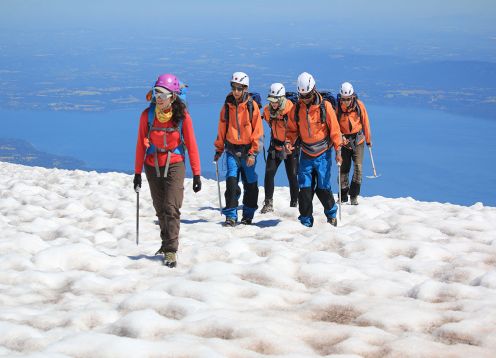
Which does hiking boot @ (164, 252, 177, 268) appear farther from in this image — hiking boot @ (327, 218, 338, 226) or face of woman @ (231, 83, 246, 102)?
hiking boot @ (327, 218, 338, 226)

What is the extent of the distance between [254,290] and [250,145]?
18.6 feet

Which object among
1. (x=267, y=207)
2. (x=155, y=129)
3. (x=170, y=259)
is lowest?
(x=267, y=207)

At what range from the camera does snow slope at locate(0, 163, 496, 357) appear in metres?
5.11

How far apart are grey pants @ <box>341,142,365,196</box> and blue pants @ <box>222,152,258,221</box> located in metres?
3.74

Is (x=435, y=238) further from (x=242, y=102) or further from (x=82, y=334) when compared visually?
(x=82, y=334)

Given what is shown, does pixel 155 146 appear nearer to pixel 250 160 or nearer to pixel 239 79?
pixel 239 79

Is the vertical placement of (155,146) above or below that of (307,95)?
below

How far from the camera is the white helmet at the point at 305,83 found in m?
10.8

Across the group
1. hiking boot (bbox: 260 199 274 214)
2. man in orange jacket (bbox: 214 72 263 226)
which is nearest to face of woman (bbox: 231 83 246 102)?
man in orange jacket (bbox: 214 72 263 226)

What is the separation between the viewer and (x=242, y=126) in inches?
469

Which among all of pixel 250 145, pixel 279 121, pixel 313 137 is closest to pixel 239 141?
pixel 250 145

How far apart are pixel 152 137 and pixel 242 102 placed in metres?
3.32

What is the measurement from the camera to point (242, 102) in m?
11.8

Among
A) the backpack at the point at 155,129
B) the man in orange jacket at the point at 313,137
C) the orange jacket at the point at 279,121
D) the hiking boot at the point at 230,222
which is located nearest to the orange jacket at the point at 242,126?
the man in orange jacket at the point at 313,137
